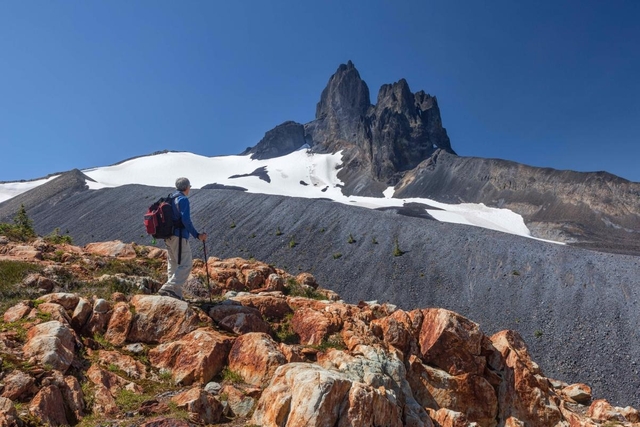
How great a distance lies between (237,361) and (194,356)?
75 cm

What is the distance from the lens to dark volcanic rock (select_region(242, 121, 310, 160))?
5271 inches

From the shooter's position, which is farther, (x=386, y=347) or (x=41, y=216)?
(x=41, y=216)

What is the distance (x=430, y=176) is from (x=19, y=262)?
77235mm

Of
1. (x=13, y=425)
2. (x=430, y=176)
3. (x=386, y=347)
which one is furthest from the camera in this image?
(x=430, y=176)

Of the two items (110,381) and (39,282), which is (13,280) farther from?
(110,381)

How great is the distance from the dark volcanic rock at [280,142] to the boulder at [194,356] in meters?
126

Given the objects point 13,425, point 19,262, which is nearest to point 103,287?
point 19,262

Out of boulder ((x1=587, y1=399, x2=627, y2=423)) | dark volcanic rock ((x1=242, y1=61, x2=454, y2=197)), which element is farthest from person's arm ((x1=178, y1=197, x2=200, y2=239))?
dark volcanic rock ((x1=242, y1=61, x2=454, y2=197))

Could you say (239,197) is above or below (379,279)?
above

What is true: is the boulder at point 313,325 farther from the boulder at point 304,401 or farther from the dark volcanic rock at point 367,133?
the dark volcanic rock at point 367,133

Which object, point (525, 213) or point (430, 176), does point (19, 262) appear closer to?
point (525, 213)

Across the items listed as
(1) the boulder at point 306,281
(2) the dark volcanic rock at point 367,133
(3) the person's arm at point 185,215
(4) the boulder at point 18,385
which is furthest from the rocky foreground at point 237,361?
(2) the dark volcanic rock at point 367,133

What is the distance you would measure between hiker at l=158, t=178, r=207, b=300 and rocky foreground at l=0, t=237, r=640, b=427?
0.51 m

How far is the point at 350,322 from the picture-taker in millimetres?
8953
